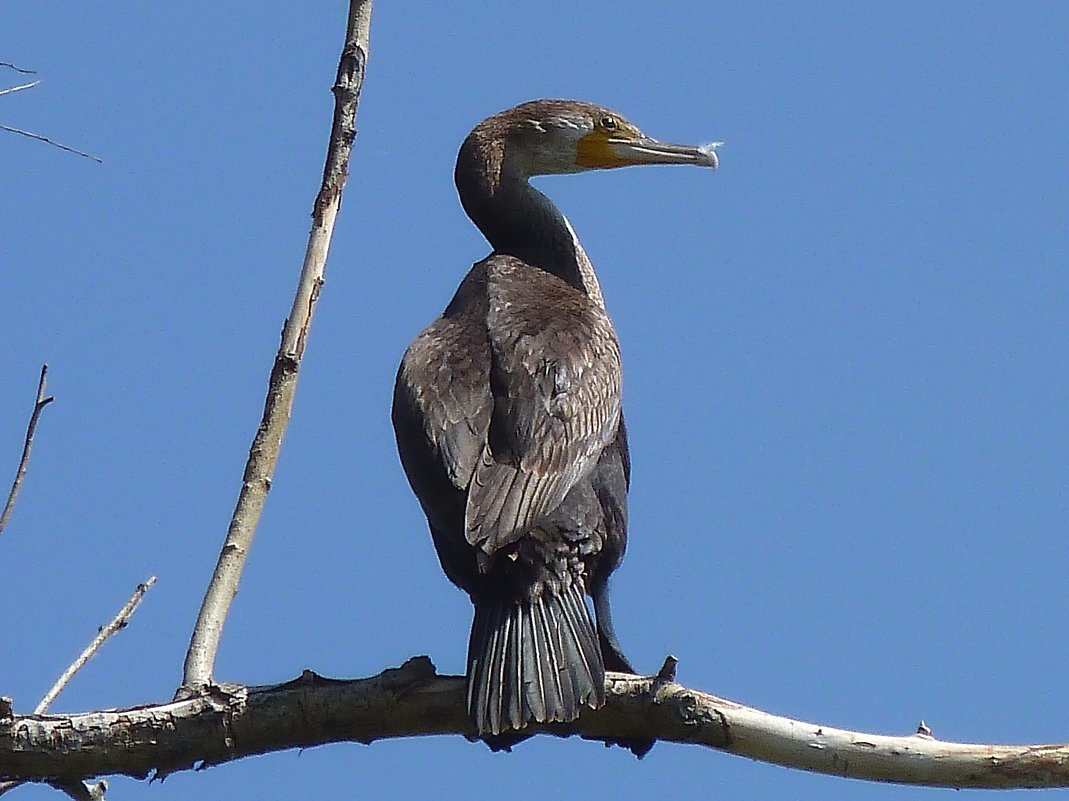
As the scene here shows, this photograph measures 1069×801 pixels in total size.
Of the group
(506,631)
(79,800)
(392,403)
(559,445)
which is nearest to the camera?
(79,800)

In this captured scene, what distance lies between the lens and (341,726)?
3398 millimetres

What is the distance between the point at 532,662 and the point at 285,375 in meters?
0.90

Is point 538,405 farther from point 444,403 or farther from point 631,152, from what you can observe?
point 631,152

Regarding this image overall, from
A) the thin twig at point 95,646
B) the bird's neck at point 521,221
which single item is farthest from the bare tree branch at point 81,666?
the bird's neck at point 521,221

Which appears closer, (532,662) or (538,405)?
(532,662)

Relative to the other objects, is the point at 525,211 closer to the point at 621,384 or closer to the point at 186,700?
the point at 621,384

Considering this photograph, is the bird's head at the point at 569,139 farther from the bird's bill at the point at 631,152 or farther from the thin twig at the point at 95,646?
the thin twig at the point at 95,646

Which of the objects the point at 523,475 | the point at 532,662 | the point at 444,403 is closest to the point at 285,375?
the point at 444,403

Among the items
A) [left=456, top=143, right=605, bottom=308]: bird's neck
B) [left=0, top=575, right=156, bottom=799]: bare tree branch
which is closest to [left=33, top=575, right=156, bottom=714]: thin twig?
[left=0, top=575, right=156, bottom=799]: bare tree branch

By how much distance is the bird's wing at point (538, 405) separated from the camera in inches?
156

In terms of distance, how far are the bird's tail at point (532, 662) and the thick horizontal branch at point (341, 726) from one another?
0.04 metres

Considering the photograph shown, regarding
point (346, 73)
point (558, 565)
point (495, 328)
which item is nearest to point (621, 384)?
point (495, 328)

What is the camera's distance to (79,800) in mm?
3342

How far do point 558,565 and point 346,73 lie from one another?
1.35 m
